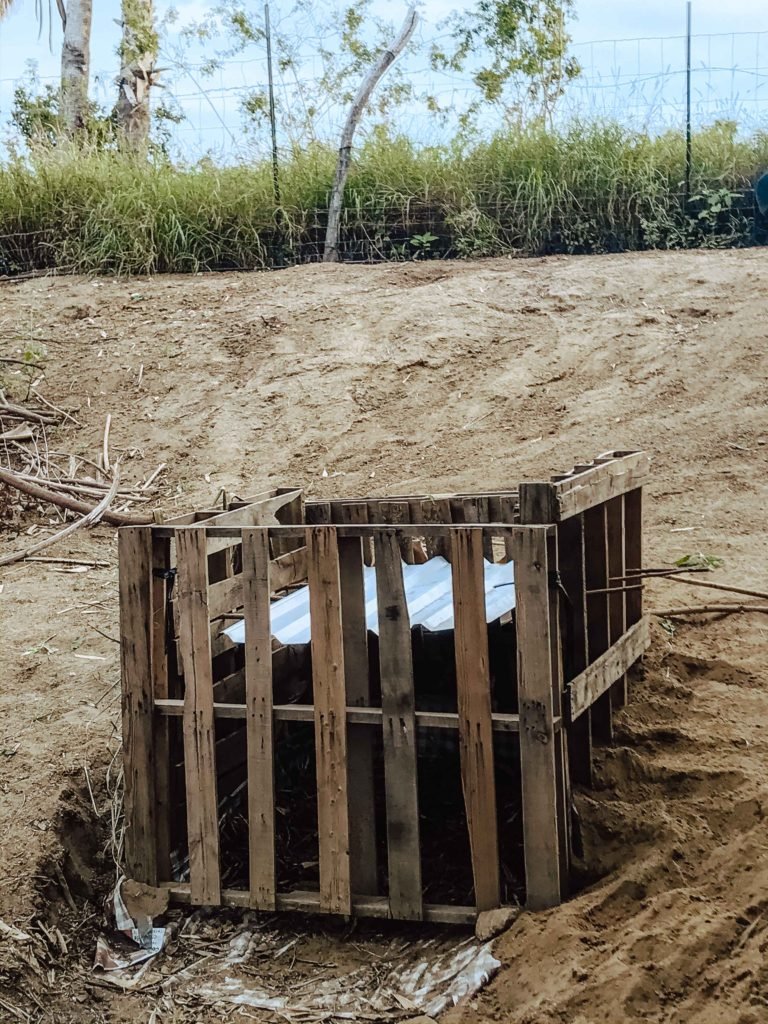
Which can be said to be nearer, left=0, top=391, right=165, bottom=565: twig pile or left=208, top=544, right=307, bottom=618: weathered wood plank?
left=208, top=544, right=307, bottom=618: weathered wood plank

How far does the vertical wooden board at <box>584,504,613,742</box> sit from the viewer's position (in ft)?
14.2

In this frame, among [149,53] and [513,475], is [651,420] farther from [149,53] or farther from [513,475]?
[149,53]

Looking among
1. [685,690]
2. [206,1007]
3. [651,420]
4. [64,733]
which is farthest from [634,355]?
[206,1007]

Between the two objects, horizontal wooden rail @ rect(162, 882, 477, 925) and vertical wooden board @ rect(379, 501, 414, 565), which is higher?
vertical wooden board @ rect(379, 501, 414, 565)

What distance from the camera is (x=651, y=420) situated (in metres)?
8.48

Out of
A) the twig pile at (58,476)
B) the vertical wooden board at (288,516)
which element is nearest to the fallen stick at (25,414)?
the twig pile at (58,476)

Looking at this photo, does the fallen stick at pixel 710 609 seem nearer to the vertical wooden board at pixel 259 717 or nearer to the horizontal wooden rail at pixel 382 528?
the horizontal wooden rail at pixel 382 528

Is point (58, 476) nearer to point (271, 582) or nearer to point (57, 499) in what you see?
point (57, 499)

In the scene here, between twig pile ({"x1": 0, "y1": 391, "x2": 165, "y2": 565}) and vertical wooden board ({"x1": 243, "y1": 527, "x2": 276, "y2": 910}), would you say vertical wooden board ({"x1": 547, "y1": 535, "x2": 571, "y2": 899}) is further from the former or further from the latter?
twig pile ({"x1": 0, "y1": 391, "x2": 165, "y2": 565})

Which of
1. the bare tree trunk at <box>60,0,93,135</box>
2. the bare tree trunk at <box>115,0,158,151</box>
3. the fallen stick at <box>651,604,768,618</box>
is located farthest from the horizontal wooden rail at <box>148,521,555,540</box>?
the bare tree trunk at <box>60,0,93,135</box>

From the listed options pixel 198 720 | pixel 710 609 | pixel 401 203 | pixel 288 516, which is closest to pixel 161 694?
pixel 198 720

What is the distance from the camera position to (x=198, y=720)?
3.80 meters

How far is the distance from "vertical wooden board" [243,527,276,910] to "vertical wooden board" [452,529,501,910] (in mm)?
665

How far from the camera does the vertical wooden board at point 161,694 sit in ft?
12.8
